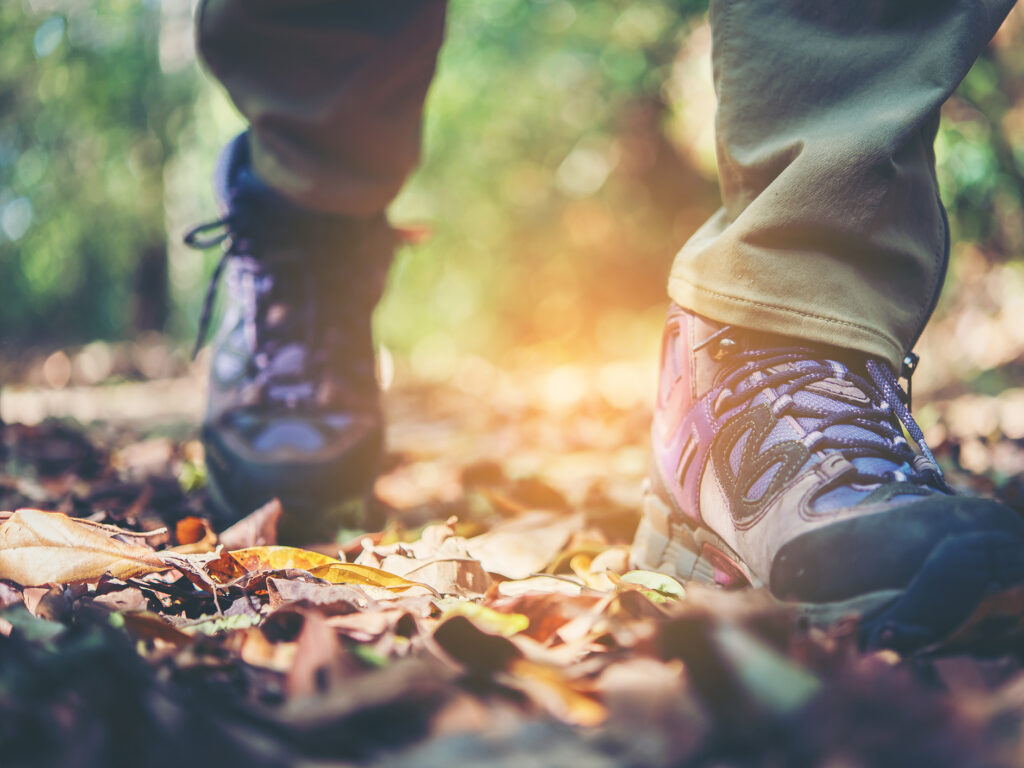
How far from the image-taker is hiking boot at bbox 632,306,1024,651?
0.69m

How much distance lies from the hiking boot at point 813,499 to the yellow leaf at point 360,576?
0.39 m

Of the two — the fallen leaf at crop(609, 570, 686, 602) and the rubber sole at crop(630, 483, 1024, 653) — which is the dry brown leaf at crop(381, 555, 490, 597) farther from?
the rubber sole at crop(630, 483, 1024, 653)

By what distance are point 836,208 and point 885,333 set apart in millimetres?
178

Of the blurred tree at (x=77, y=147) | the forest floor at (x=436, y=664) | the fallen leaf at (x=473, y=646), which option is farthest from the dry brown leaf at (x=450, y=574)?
the blurred tree at (x=77, y=147)

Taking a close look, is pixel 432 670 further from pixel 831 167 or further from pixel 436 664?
pixel 831 167

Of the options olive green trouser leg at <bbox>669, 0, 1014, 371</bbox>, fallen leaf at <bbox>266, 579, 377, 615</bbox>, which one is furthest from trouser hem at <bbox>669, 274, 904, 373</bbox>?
fallen leaf at <bbox>266, 579, 377, 615</bbox>

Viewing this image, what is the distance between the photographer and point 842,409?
914 mm

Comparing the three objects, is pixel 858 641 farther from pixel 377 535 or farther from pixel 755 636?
pixel 377 535

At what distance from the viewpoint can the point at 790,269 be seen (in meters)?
0.97

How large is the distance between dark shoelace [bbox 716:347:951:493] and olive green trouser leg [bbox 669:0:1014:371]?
35mm

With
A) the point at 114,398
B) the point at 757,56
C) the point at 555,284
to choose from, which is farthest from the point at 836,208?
the point at 555,284

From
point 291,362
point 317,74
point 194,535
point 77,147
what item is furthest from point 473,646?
point 77,147

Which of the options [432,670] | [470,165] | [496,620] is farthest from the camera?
[470,165]

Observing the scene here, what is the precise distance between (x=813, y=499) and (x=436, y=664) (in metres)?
0.47
